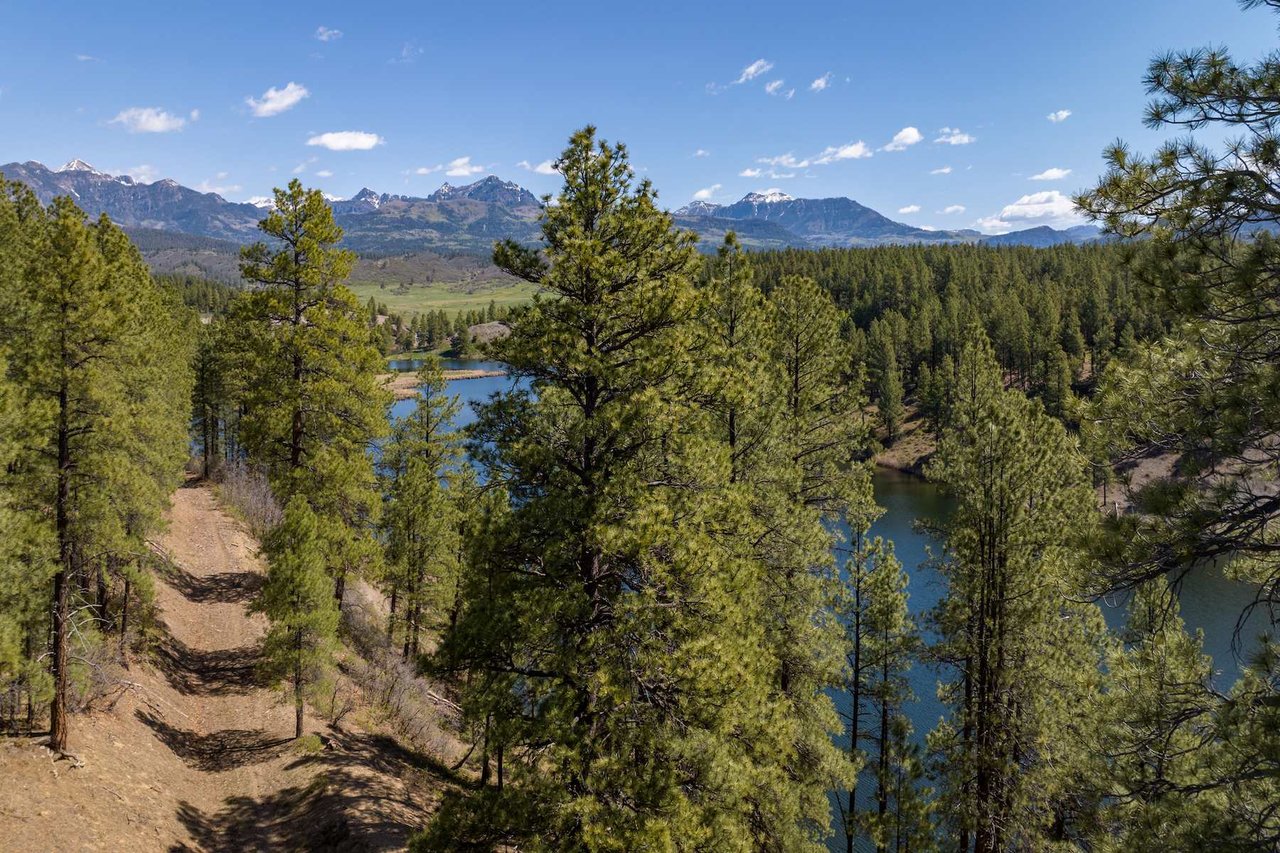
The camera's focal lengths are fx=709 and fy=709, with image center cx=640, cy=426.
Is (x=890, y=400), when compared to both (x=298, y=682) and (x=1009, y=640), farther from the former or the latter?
(x=298, y=682)

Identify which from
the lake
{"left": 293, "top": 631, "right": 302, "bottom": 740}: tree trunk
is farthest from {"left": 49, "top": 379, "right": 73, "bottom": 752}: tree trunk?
the lake

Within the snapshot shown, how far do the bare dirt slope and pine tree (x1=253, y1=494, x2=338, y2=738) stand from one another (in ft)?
5.99

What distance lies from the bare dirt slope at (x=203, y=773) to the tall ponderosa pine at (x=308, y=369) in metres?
4.53

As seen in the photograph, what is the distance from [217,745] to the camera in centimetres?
1702

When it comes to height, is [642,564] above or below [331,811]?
above

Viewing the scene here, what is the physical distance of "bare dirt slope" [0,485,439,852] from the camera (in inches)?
487

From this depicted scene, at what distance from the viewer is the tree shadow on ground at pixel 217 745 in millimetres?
16219

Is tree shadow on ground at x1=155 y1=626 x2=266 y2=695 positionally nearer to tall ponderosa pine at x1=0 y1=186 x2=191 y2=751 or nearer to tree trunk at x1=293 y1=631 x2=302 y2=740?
tree trunk at x1=293 y1=631 x2=302 y2=740

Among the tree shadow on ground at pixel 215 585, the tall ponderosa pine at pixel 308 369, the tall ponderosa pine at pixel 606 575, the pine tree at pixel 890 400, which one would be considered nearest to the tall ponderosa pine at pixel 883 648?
the tall ponderosa pine at pixel 606 575

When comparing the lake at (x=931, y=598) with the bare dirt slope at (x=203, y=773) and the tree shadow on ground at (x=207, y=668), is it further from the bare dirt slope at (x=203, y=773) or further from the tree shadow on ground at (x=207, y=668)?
the tree shadow on ground at (x=207, y=668)

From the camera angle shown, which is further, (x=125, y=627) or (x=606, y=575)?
(x=125, y=627)

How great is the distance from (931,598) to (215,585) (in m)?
32.5

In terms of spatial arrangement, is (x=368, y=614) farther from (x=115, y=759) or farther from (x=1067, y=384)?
(x=1067, y=384)

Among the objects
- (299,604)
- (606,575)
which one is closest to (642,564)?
(606,575)
